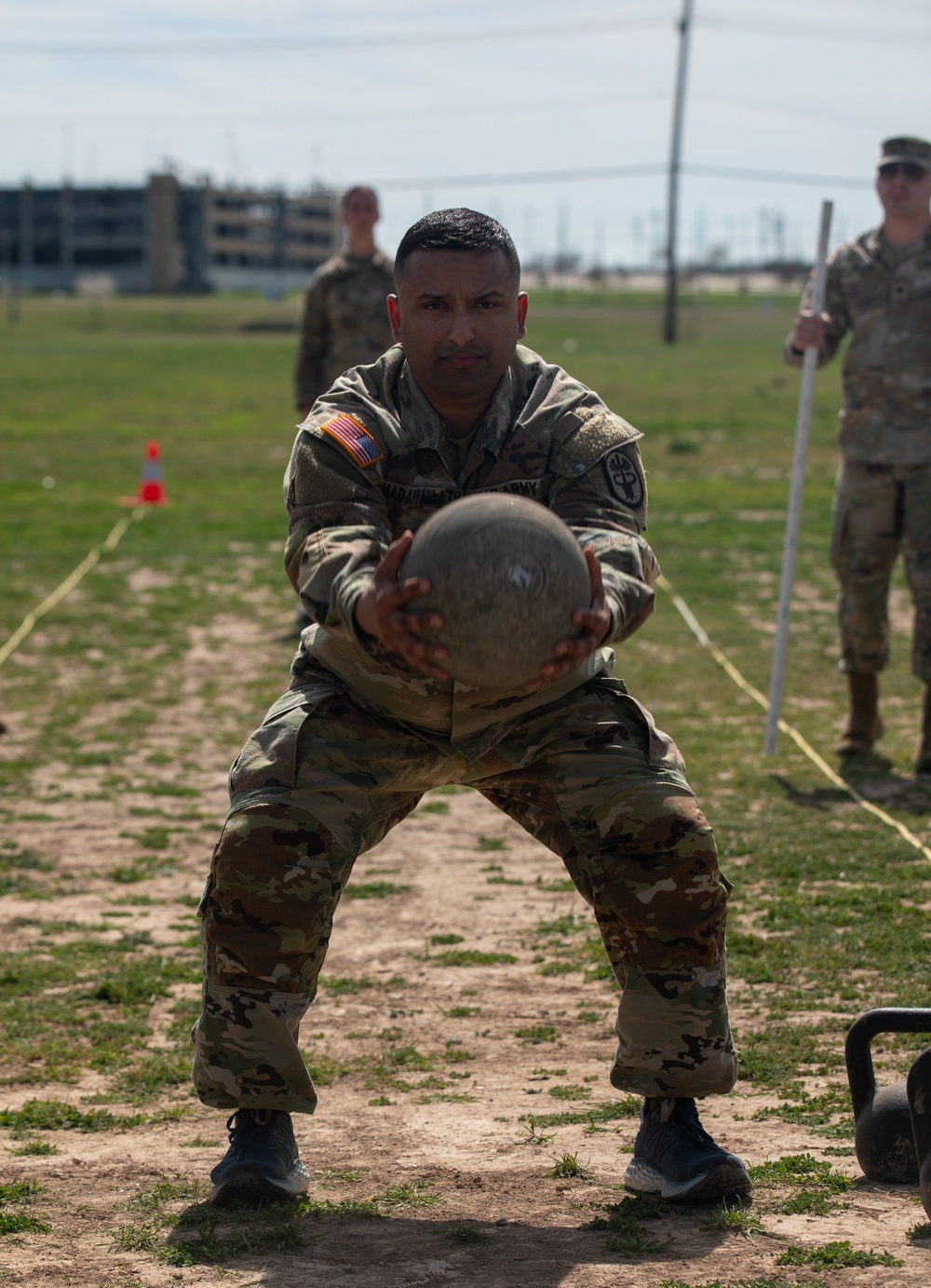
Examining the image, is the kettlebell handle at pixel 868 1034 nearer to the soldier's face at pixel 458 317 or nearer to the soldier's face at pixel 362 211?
the soldier's face at pixel 458 317

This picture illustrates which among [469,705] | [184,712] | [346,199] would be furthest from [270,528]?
[469,705]

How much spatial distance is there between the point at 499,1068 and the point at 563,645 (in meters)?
1.76

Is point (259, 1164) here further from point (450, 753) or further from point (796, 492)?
point (796, 492)

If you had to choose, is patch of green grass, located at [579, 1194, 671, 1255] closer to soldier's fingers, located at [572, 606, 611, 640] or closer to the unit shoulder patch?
soldier's fingers, located at [572, 606, 611, 640]

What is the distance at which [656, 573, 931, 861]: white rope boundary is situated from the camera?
6.99 meters

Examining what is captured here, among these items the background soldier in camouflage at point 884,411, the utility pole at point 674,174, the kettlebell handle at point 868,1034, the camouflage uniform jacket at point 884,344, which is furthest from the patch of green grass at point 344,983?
the utility pole at point 674,174

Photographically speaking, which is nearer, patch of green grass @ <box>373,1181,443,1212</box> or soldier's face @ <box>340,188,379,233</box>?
patch of green grass @ <box>373,1181,443,1212</box>

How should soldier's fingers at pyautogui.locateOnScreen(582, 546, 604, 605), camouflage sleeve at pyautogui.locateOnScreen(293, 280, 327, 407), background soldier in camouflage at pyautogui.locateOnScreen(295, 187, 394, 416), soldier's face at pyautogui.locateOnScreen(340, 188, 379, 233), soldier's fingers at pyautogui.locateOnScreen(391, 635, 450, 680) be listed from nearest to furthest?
soldier's fingers at pyautogui.locateOnScreen(391, 635, 450, 680) → soldier's fingers at pyautogui.locateOnScreen(582, 546, 604, 605) → soldier's face at pyautogui.locateOnScreen(340, 188, 379, 233) → background soldier in camouflage at pyautogui.locateOnScreen(295, 187, 394, 416) → camouflage sleeve at pyautogui.locateOnScreen(293, 280, 327, 407)

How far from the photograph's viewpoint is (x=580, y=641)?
3.51 metres

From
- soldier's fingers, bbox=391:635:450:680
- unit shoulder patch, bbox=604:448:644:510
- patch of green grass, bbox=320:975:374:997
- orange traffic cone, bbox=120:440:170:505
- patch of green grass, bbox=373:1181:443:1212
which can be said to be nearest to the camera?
soldier's fingers, bbox=391:635:450:680

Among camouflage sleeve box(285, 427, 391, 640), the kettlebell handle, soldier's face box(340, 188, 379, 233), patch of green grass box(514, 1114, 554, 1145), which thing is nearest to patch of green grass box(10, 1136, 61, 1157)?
patch of green grass box(514, 1114, 554, 1145)

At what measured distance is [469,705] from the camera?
12.9ft

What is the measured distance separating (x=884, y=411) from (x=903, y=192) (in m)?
1.03

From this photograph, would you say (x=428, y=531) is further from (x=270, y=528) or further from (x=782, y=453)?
(x=782, y=453)
